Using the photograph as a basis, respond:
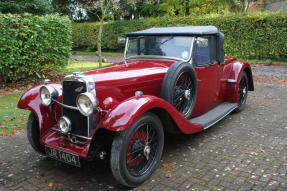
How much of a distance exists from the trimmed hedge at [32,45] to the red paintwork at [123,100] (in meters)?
4.86

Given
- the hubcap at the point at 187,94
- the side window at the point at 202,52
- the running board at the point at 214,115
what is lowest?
the running board at the point at 214,115

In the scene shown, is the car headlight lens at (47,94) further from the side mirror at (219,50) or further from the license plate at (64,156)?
the side mirror at (219,50)

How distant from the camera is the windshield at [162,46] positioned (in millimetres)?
4648

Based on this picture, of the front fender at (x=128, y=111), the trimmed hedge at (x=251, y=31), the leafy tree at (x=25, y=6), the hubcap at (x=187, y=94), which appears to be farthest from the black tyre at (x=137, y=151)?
the trimmed hedge at (x=251, y=31)

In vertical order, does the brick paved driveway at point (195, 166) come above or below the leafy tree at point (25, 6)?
below

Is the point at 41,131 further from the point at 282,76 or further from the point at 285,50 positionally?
the point at 285,50

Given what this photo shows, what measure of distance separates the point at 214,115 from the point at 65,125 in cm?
262

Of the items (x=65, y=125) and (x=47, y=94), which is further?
(x=47, y=94)

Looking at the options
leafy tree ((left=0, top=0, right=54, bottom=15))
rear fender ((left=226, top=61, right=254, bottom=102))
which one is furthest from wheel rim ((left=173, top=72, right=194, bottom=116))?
leafy tree ((left=0, top=0, right=54, bottom=15))

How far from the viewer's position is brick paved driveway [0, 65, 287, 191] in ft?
10.9

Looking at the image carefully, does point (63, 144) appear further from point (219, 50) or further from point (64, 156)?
point (219, 50)

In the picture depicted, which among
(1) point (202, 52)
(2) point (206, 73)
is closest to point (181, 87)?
(2) point (206, 73)

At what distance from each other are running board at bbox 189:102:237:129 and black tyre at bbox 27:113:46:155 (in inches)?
90.7

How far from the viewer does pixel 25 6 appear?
1391cm
